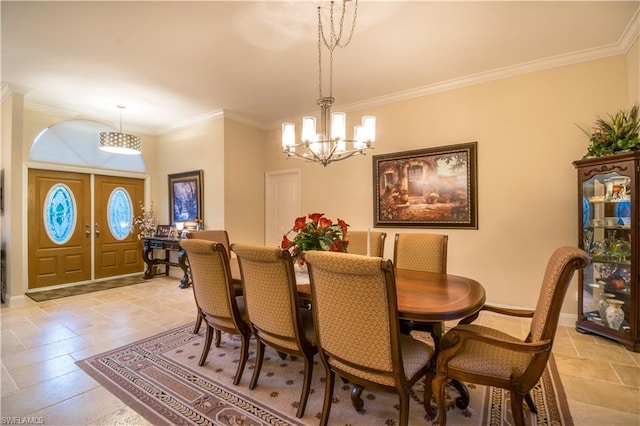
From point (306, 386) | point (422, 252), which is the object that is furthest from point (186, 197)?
point (306, 386)

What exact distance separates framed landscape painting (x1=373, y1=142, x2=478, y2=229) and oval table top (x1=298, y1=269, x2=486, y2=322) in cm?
161

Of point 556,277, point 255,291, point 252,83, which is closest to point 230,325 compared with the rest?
point 255,291

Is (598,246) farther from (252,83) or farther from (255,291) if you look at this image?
(252,83)

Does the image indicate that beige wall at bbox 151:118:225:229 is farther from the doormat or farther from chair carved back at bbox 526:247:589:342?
chair carved back at bbox 526:247:589:342

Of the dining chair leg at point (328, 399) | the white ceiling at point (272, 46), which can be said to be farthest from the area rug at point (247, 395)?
the white ceiling at point (272, 46)

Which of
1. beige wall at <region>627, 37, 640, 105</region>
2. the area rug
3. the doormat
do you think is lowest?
the area rug

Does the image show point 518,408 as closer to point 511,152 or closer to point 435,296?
point 435,296

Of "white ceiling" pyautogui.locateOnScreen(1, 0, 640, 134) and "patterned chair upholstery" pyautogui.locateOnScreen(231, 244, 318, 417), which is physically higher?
"white ceiling" pyautogui.locateOnScreen(1, 0, 640, 134)

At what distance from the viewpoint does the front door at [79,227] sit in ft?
15.3

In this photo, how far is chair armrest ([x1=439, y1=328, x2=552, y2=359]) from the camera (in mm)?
1397

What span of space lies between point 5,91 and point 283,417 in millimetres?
5320

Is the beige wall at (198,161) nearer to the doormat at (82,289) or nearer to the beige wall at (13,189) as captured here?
the doormat at (82,289)

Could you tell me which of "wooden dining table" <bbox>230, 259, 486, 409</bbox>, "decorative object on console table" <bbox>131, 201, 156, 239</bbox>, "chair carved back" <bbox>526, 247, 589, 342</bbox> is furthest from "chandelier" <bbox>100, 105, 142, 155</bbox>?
"chair carved back" <bbox>526, 247, 589, 342</bbox>

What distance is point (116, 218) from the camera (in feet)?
18.4
